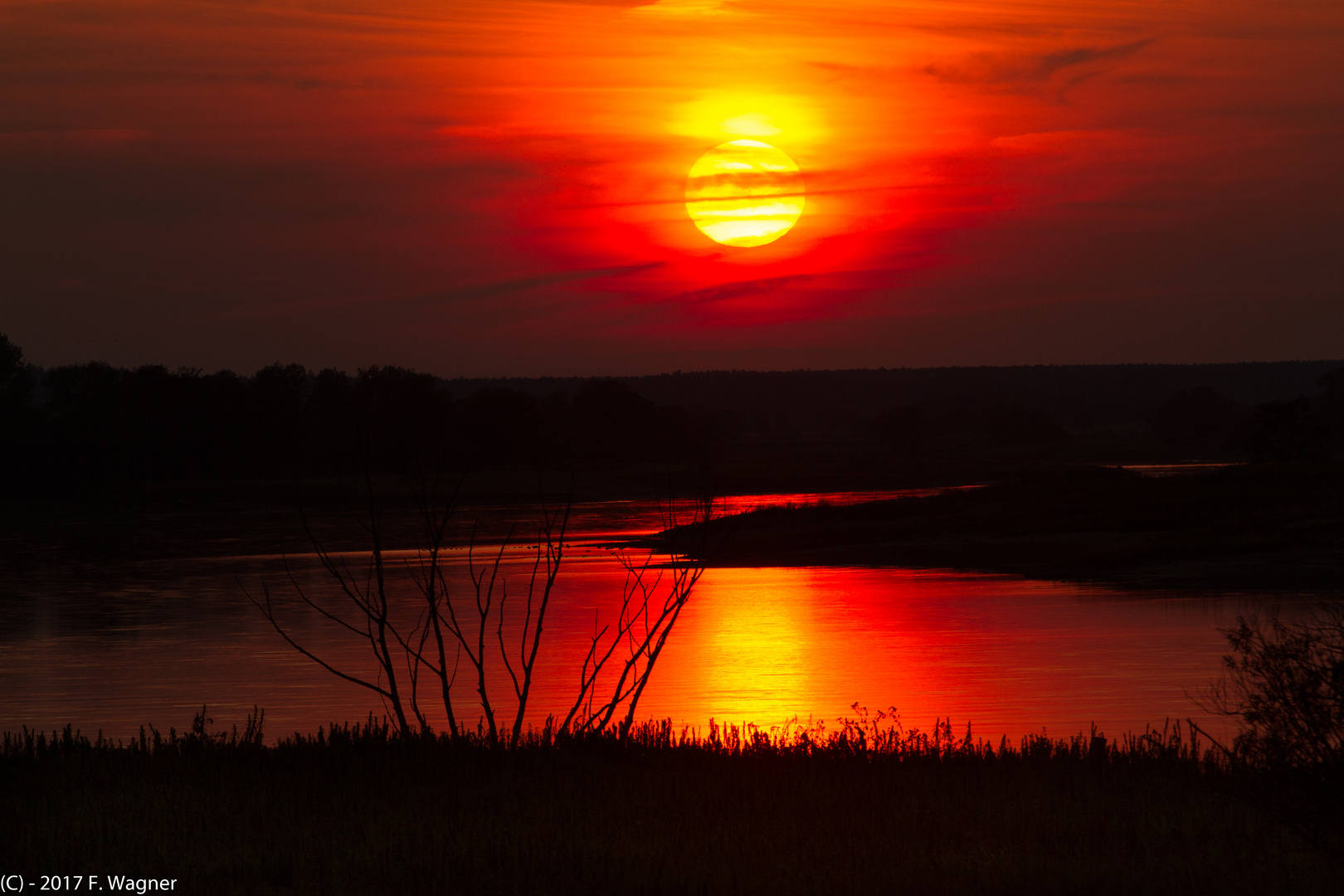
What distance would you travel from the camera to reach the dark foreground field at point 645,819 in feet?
27.0

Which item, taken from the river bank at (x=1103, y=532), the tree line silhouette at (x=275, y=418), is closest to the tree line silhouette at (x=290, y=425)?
the tree line silhouette at (x=275, y=418)

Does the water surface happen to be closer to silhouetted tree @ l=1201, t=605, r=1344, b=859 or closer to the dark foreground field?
the dark foreground field

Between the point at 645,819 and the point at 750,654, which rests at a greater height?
the point at 750,654

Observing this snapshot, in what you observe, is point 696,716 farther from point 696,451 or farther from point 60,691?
point 60,691

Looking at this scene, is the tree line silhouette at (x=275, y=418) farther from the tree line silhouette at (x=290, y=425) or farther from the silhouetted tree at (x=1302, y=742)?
the silhouetted tree at (x=1302, y=742)

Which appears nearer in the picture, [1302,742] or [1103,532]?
[1302,742]

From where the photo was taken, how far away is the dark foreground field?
27.0 ft

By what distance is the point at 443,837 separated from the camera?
9.10 m

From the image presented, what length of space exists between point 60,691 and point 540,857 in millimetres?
15936

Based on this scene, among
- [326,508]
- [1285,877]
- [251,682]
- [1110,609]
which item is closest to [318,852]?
[1285,877]

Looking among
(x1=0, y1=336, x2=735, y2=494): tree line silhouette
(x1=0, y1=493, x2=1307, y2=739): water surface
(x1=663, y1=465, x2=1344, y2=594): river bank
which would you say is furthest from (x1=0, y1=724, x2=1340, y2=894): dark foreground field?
(x1=0, y1=336, x2=735, y2=494): tree line silhouette

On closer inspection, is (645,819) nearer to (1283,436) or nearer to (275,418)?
(1283,436)

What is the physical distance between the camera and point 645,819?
9.80 meters

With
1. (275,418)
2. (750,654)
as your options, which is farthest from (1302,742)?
(275,418)
